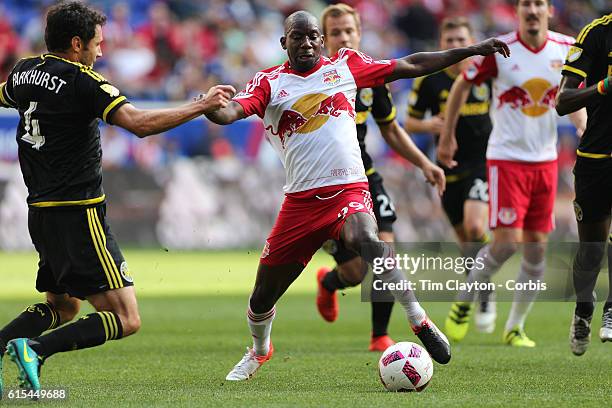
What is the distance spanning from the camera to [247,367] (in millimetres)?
7984

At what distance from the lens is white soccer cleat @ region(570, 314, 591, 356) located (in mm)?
8453

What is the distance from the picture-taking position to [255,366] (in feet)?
A: 26.3

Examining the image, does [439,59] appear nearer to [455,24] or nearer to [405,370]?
[405,370]

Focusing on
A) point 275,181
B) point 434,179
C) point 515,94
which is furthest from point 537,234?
point 275,181

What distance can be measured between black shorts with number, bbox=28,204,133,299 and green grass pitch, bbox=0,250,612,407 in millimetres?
692

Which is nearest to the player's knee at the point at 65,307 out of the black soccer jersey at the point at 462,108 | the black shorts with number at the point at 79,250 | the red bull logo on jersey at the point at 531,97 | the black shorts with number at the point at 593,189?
the black shorts with number at the point at 79,250

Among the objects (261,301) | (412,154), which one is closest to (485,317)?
(412,154)

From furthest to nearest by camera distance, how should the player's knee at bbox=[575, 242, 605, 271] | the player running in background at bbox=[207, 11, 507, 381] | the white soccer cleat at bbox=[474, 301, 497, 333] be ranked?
the white soccer cleat at bbox=[474, 301, 497, 333], the player's knee at bbox=[575, 242, 605, 271], the player running in background at bbox=[207, 11, 507, 381]

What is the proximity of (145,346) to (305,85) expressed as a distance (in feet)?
11.4

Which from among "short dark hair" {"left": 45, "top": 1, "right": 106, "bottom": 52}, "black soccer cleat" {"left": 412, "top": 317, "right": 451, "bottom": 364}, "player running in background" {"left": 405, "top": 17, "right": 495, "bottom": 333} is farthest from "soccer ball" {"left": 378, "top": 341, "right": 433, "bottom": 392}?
"player running in background" {"left": 405, "top": 17, "right": 495, "bottom": 333}

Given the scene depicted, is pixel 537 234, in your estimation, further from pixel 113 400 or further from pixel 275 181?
pixel 275 181

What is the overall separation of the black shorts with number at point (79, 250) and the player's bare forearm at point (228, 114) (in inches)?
35.5

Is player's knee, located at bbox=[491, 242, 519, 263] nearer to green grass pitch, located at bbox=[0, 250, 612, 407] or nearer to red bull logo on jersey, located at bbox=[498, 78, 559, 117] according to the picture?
green grass pitch, located at bbox=[0, 250, 612, 407]

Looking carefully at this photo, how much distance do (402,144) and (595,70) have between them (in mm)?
1865
